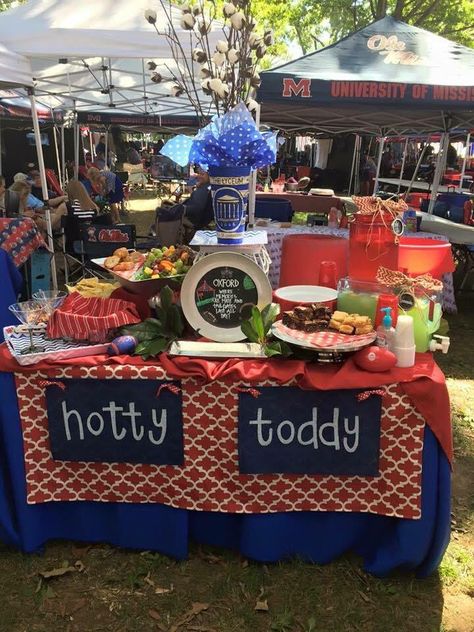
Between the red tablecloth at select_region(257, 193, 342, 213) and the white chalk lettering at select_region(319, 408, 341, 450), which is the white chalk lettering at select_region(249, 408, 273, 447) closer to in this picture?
the white chalk lettering at select_region(319, 408, 341, 450)

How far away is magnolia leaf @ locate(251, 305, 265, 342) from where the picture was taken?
1964mm

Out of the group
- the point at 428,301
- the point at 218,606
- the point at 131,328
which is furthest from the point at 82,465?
the point at 428,301

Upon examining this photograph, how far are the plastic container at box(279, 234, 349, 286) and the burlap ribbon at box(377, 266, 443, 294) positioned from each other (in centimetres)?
57

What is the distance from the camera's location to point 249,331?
1.99 meters

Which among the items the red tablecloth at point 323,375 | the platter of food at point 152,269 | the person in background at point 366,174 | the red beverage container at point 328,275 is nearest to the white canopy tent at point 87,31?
the platter of food at point 152,269

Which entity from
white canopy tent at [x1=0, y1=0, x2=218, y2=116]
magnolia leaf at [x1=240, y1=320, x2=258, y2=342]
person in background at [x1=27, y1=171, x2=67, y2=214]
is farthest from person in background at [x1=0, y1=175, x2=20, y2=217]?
magnolia leaf at [x1=240, y1=320, x2=258, y2=342]

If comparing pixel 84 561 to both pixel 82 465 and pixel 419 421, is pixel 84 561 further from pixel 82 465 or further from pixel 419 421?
pixel 419 421

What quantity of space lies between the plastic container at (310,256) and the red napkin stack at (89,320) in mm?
874

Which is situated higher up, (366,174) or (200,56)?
(200,56)

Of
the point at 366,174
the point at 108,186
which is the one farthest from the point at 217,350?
the point at 366,174

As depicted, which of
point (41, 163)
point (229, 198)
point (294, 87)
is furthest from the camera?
point (41, 163)

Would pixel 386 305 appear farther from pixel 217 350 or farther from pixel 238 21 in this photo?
pixel 238 21

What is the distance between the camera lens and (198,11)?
8.19ft

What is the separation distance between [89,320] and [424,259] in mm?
1375
